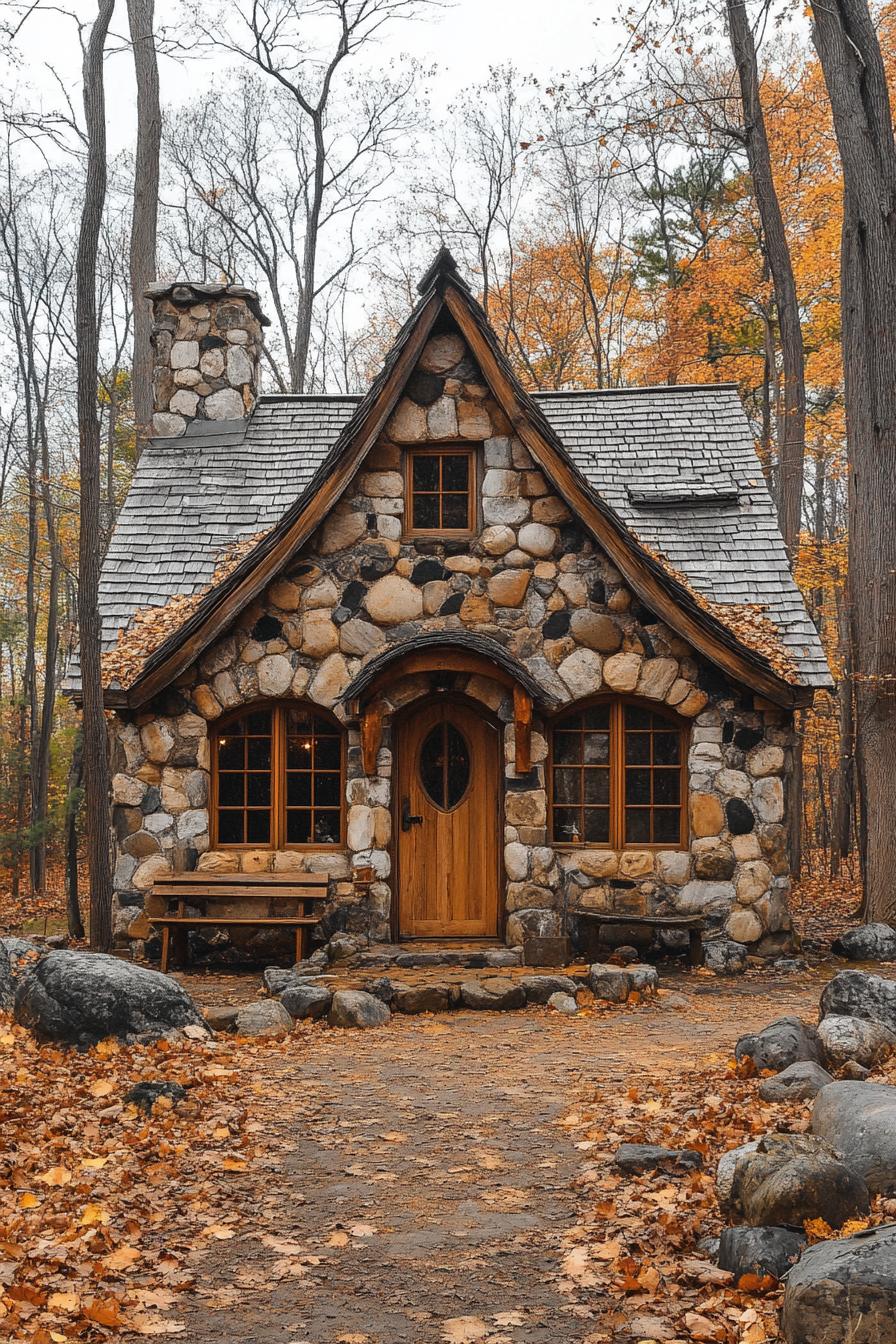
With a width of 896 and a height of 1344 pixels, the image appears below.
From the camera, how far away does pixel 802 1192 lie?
440cm

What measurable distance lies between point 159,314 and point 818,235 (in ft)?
42.6

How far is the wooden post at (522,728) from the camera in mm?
11500

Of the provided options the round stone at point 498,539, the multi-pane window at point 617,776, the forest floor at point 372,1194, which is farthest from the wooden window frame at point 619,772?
the forest floor at point 372,1194

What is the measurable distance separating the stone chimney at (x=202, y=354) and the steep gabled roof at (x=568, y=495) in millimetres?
338

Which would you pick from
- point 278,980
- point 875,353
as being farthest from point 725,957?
point 875,353

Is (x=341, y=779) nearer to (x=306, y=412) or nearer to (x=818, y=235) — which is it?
(x=306, y=412)

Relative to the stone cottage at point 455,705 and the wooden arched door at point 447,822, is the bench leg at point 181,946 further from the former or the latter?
the wooden arched door at point 447,822

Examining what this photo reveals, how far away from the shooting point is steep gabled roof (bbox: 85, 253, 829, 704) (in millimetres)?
11414

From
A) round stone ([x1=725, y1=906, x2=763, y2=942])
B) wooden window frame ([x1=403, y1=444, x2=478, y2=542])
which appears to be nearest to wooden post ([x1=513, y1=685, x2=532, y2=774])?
wooden window frame ([x1=403, y1=444, x2=478, y2=542])

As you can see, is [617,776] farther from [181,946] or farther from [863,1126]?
[863,1126]

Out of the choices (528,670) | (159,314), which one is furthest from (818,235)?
(528,670)

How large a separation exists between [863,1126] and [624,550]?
715 cm

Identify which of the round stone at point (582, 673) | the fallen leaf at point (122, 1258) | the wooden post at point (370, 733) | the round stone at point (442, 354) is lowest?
the fallen leaf at point (122, 1258)

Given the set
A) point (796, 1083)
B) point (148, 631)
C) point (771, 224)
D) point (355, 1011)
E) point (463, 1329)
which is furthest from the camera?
point (771, 224)
